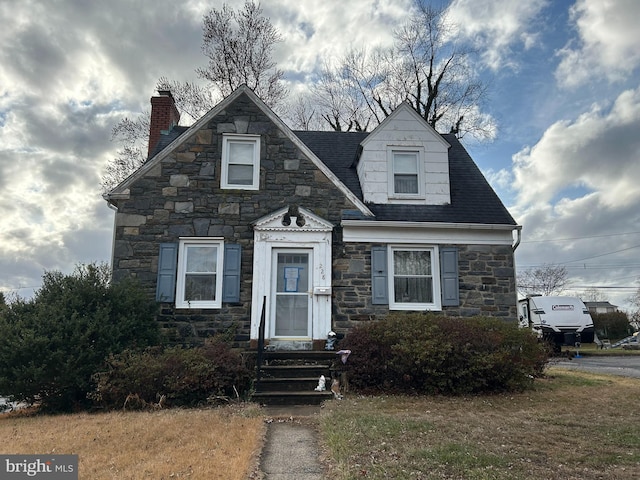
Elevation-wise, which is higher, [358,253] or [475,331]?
[358,253]

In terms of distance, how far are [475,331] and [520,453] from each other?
3.88 meters

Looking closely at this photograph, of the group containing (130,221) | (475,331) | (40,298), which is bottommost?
(475,331)

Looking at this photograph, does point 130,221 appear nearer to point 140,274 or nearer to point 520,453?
point 140,274

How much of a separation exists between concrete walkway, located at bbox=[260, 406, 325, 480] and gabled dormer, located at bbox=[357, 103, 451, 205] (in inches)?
235

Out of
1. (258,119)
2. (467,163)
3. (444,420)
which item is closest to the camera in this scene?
(444,420)

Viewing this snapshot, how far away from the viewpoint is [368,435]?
212 inches

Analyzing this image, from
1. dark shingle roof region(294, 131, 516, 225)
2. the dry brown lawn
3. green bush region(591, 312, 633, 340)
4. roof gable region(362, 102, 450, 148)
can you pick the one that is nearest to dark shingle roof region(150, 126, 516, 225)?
dark shingle roof region(294, 131, 516, 225)

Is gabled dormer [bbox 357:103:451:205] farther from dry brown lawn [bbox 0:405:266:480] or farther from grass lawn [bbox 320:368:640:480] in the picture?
dry brown lawn [bbox 0:405:266:480]

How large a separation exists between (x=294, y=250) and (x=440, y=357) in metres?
4.05

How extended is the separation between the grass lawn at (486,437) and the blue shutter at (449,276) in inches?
111

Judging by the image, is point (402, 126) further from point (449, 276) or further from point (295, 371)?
→ point (295, 371)

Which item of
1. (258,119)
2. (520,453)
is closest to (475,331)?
(520,453)

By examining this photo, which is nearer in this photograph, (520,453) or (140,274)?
(520,453)

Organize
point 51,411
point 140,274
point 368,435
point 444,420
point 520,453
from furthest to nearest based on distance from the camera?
point 140,274, point 51,411, point 444,420, point 368,435, point 520,453
